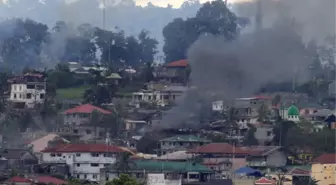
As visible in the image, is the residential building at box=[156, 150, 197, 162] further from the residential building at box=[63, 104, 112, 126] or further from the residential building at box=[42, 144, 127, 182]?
the residential building at box=[63, 104, 112, 126]

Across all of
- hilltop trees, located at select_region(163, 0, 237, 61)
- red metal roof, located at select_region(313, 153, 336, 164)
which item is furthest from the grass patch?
red metal roof, located at select_region(313, 153, 336, 164)

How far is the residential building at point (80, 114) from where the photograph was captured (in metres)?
52.1

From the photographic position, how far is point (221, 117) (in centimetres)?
5328

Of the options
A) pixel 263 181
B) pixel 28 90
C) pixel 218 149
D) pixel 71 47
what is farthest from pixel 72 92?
pixel 263 181

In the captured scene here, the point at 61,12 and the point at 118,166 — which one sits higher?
the point at 61,12

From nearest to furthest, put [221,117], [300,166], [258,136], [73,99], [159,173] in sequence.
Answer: [159,173], [300,166], [258,136], [221,117], [73,99]

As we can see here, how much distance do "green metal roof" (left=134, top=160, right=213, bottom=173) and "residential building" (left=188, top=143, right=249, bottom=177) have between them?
114 cm

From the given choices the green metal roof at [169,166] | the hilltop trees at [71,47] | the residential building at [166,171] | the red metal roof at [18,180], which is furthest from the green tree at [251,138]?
the hilltop trees at [71,47]

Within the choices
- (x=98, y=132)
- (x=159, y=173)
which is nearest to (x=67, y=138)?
(x=98, y=132)

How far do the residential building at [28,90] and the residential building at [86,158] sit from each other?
32.2 ft

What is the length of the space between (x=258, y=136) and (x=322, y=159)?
6901 mm

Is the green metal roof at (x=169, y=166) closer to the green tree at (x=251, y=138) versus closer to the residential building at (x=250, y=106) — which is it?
the green tree at (x=251, y=138)

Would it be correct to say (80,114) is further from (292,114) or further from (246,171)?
(246,171)

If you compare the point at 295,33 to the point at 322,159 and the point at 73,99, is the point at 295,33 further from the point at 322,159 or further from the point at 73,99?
the point at 322,159
